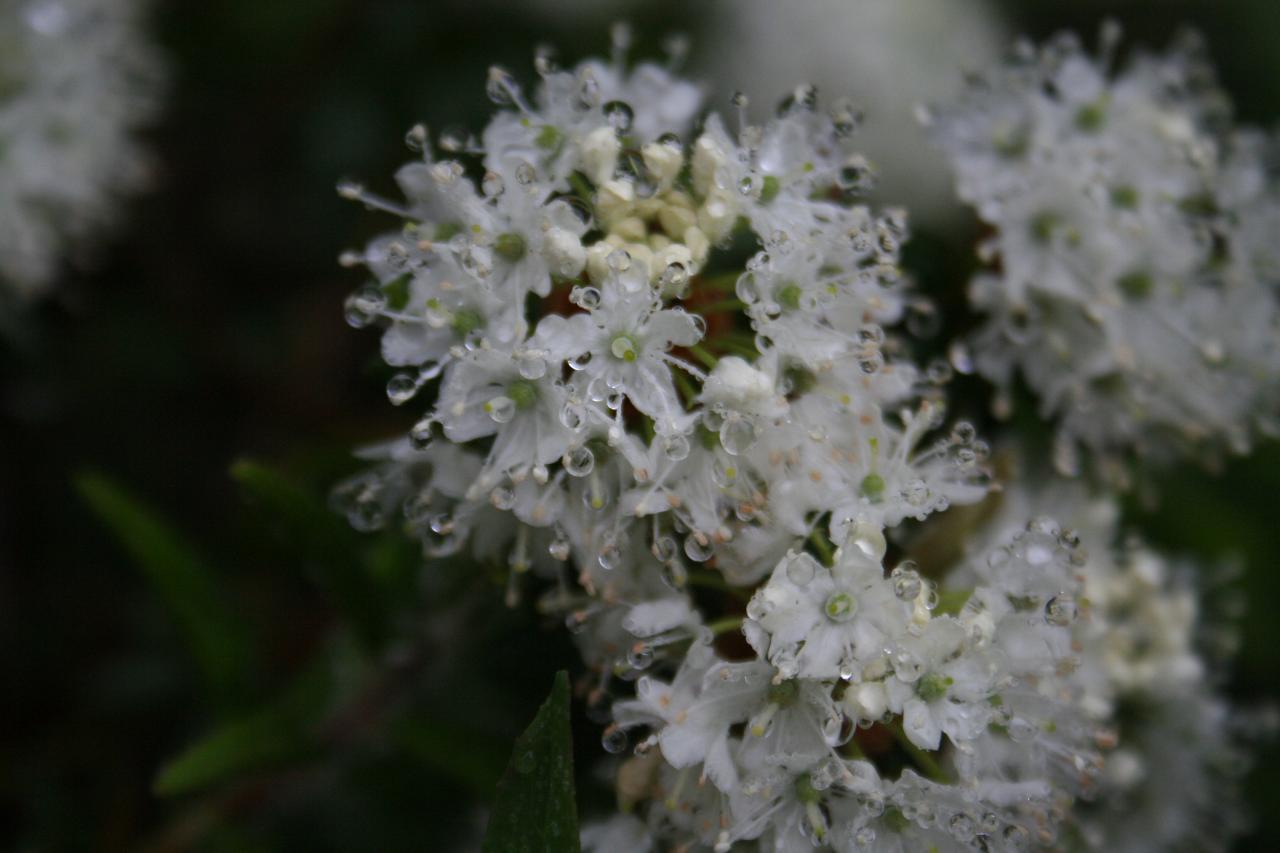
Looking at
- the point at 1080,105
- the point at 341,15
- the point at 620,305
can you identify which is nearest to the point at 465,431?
the point at 620,305

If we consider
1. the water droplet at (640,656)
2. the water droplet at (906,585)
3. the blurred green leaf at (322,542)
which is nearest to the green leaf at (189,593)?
the blurred green leaf at (322,542)

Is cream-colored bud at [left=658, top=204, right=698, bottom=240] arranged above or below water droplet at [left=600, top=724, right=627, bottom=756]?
above

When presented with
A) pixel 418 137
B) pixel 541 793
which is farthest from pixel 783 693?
pixel 418 137

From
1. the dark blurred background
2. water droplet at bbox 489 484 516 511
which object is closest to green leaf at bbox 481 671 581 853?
water droplet at bbox 489 484 516 511

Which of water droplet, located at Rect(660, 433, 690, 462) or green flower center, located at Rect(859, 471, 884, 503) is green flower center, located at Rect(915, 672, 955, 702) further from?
water droplet, located at Rect(660, 433, 690, 462)

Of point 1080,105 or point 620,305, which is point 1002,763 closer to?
point 620,305

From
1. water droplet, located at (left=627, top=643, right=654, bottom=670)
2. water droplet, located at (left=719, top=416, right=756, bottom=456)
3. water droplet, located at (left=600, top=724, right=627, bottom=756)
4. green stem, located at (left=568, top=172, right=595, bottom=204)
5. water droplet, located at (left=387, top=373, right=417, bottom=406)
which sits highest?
green stem, located at (left=568, top=172, right=595, bottom=204)
